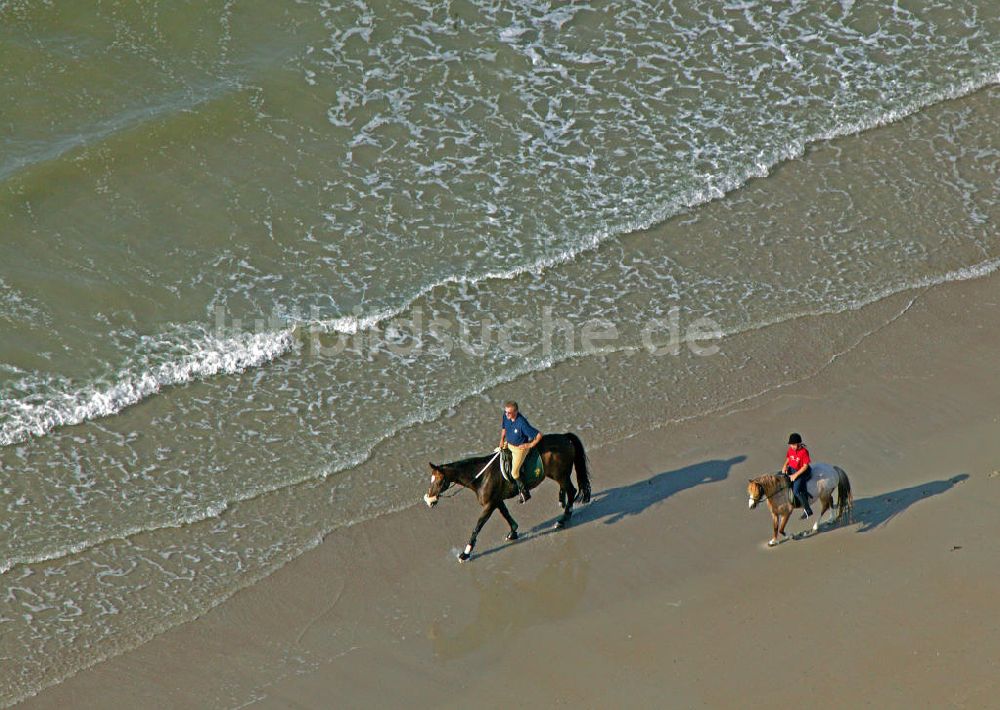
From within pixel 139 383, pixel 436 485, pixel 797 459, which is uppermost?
pixel 139 383

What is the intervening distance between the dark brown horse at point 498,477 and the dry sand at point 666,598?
0.37 meters

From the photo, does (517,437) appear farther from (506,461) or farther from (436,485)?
(436,485)

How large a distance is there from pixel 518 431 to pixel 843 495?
3.43 metres

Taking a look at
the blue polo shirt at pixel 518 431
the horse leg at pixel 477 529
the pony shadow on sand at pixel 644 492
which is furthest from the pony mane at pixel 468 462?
the pony shadow on sand at pixel 644 492

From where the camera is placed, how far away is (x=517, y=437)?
12.5 meters

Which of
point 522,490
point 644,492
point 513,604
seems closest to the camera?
point 513,604

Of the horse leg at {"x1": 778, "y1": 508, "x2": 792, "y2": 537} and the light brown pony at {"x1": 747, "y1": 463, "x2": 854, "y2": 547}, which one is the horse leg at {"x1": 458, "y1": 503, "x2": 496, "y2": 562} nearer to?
the light brown pony at {"x1": 747, "y1": 463, "x2": 854, "y2": 547}

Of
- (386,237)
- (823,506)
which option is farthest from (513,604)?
(386,237)

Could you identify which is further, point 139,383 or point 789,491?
point 139,383

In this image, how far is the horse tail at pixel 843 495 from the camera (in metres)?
12.4

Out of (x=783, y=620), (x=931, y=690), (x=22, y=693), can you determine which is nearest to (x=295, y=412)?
(x=22, y=693)

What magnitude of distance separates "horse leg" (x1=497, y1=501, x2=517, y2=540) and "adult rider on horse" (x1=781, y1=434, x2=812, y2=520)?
9.47 feet

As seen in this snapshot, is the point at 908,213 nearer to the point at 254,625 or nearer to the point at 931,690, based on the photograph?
the point at 931,690

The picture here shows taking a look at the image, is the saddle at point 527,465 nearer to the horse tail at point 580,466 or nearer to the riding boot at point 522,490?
the riding boot at point 522,490
